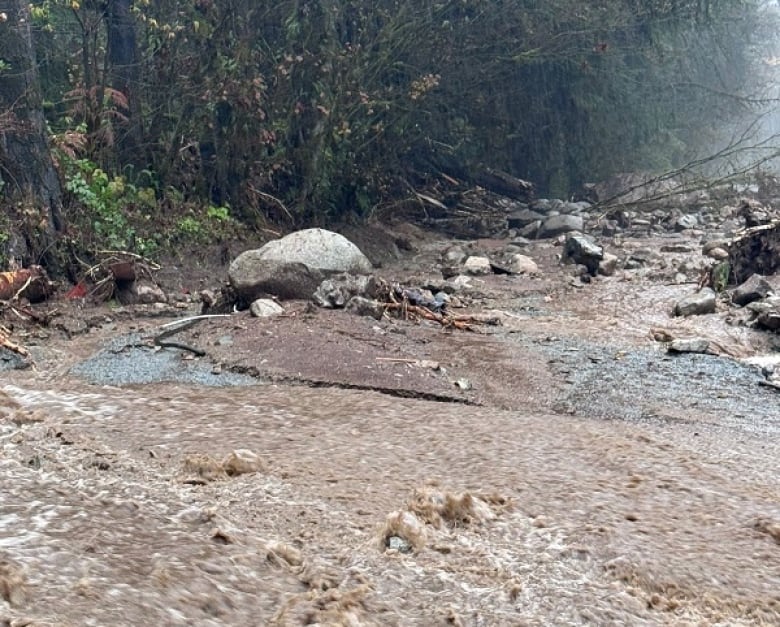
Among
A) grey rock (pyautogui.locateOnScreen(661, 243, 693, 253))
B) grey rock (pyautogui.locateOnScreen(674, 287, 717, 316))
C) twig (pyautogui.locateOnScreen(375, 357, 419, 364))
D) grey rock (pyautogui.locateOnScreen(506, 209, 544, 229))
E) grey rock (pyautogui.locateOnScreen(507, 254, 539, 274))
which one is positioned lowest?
grey rock (pyautogui.locateOnScreen(506, 209, 544, 229))

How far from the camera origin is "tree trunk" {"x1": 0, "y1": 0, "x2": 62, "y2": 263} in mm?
6844

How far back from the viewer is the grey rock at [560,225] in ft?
38.6

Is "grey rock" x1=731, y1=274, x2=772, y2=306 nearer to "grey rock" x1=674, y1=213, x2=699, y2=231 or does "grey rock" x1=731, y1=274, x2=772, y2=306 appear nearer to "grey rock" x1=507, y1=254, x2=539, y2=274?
"grey rock" x1=507, y1=254, x2=539, y2=274

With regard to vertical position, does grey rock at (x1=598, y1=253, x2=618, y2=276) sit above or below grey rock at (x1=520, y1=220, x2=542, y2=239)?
above

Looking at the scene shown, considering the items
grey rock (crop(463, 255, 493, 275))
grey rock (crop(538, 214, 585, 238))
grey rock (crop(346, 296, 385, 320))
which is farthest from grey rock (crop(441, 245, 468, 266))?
grey rock (crop(346, 296, 385, 320))

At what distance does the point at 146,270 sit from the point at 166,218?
150 centimetres

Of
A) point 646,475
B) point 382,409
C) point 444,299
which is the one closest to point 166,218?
point 444,299

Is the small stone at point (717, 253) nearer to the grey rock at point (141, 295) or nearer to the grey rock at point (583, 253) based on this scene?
the grey rock at point (583, 253)

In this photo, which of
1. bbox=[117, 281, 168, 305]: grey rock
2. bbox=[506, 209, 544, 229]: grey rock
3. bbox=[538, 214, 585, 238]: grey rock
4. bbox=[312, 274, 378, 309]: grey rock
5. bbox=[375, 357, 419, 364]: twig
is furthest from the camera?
bbox=[506, 209, 544, 229]: grey rock

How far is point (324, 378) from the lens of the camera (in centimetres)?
431

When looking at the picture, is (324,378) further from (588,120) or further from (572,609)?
(588,120)

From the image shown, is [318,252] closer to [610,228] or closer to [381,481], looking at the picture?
[381,481]

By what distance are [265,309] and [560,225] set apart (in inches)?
288

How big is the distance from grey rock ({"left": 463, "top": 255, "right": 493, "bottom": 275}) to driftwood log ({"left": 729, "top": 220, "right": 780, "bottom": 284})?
2.33 m
